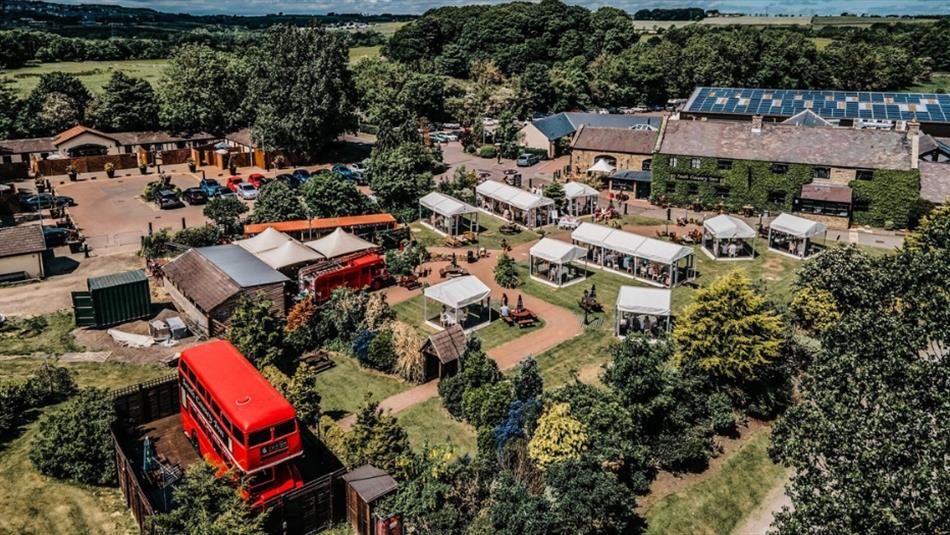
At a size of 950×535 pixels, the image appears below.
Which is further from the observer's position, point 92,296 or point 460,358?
point 92,296

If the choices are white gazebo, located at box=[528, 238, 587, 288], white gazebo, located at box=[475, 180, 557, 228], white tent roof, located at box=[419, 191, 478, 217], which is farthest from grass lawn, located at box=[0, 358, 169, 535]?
white gazebo, located at box=[475, 180, 557, 228]

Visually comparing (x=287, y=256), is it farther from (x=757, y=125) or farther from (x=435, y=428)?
(x=757, y=125)

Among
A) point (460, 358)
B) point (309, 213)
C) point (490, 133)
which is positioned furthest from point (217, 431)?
point (490, 133)

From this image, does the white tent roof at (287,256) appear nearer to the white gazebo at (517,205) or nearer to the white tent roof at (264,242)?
the white tent roof at (264,242)

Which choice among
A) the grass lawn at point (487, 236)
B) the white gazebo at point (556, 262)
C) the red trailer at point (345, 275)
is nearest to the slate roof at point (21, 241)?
the red trailer at point (345, 275)

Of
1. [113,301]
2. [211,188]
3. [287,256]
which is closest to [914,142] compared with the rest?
[287,256]

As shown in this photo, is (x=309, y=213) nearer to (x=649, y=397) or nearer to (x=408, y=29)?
(x=649, y=397)

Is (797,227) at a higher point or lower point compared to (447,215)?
higher
